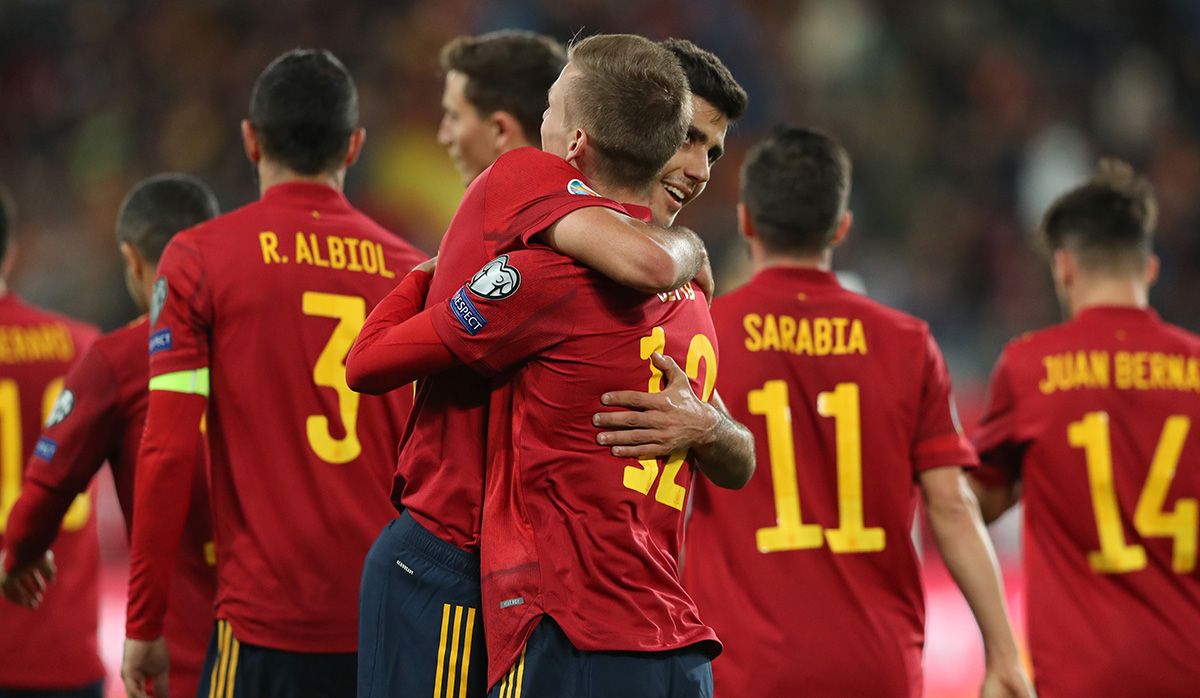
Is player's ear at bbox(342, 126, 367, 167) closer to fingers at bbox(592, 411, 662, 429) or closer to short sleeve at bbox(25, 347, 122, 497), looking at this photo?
short sleeve at bbox(25, 347, 122, 497)

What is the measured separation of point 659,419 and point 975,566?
1837mm

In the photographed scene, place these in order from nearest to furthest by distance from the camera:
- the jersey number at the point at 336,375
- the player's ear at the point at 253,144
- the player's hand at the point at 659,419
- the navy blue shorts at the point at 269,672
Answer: the player's hand at the point at 659,419
the navy blue shorts at the point at 269,672
the jersey number at the point at 336,375
the player's ear at the point at 253,144

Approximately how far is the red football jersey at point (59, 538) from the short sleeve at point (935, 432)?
10.3 ft

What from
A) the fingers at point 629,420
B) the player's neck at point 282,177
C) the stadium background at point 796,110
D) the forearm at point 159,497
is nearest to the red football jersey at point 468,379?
the fingers at point 629,420

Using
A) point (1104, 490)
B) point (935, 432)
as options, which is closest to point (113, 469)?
point (935, 432)

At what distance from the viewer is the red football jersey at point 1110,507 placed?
207 inches

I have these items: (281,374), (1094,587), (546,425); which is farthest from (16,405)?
(1094,587)

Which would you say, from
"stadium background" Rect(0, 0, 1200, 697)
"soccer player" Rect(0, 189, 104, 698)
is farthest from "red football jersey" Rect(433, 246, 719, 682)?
"stadium background" Rect(0, 0, 1200, 697)

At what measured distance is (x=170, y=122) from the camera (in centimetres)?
1564

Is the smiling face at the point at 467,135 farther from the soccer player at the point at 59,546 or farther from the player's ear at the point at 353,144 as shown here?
the soccer player at the point at 59,546

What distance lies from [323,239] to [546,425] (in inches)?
61.3

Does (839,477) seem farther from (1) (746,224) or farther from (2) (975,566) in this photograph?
(1) (746,224)

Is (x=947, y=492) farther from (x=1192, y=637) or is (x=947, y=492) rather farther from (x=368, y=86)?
(x=368, y=86)

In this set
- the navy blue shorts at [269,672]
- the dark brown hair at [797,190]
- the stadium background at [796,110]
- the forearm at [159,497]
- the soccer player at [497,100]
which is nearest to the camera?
the forearm at [159,497]
